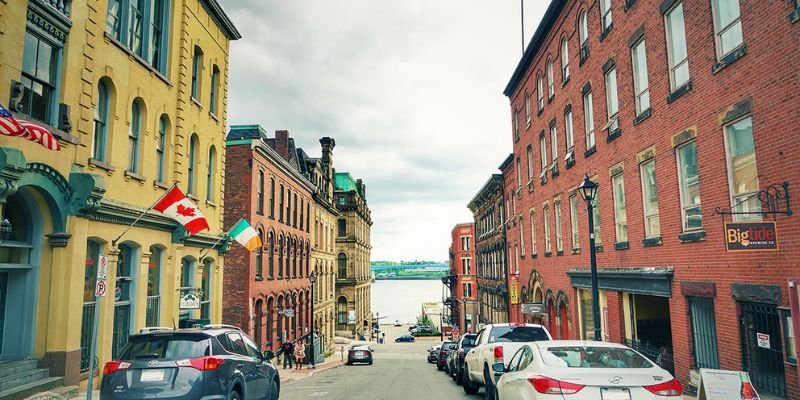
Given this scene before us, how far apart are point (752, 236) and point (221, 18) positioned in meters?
19.8

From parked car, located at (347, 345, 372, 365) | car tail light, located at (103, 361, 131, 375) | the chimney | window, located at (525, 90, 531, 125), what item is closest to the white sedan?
car tail light, located at (103, 361, 131, 375)

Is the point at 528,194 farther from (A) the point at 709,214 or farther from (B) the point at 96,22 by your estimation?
(B) the point at 96,22

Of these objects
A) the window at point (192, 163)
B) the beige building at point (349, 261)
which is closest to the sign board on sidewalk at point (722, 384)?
the window at point (192, 163)

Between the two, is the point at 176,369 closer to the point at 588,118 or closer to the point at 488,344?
the point at 488,344

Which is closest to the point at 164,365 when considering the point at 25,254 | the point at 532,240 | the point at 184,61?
the point at 25,254

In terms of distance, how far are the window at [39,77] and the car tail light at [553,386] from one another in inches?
434

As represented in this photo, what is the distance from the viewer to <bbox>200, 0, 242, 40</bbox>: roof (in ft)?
68.5

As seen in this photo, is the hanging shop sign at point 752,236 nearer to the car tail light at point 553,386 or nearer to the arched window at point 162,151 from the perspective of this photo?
the car tail light at point 553,386

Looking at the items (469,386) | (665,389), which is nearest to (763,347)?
(665,389)

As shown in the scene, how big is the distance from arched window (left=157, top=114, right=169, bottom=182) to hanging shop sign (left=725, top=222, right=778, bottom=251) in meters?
15.2

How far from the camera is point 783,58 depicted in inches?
382

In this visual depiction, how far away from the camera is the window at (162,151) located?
17.2 m

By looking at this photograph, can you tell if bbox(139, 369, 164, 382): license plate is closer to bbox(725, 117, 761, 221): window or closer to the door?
the door

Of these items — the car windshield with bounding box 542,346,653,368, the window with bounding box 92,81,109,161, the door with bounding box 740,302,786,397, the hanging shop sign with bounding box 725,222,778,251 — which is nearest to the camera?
the car windshield with bounding box 542,346,653,368
